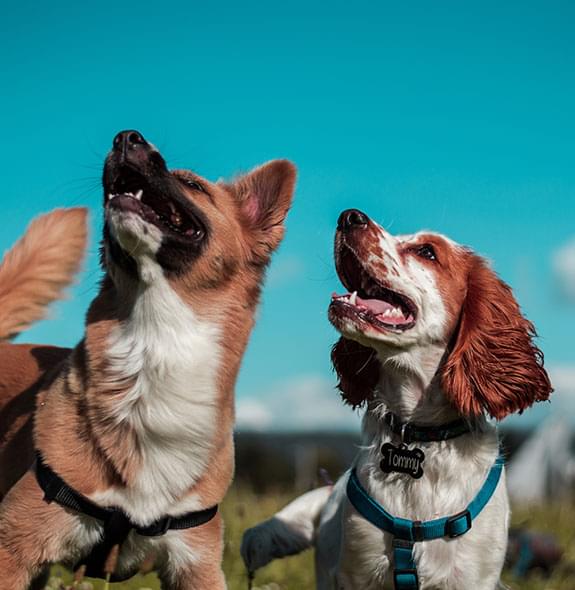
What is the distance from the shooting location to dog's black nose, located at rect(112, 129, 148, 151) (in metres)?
4.59

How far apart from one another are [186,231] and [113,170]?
0.50 m

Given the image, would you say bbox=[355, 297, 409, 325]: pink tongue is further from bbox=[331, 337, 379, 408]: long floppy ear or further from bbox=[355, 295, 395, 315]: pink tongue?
bbox=[331, 337, 379, 408]: long floppy ear

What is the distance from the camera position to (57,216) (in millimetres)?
6078

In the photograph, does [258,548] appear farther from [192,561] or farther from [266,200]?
[266,200]

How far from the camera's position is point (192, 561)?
15.0ft

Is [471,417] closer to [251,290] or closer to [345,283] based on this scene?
[345,283]

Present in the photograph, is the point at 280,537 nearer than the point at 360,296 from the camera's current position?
No

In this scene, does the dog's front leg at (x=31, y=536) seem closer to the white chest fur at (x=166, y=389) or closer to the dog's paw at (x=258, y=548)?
the white chest fur at (x=166, y=389)

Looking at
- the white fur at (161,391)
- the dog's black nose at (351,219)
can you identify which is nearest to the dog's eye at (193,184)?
the white fur at (161,391)

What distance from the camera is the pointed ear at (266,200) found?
207 inches

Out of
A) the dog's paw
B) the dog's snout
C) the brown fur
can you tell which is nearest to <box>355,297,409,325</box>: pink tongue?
the brown fur

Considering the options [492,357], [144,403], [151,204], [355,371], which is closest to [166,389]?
[144,403]

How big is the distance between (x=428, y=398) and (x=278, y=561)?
2836mm

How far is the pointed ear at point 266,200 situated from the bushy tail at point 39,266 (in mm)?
1195
